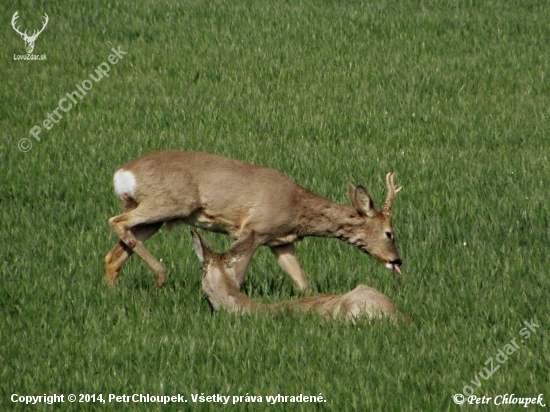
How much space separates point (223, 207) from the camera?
743 centimetres

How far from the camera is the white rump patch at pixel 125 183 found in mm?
7387

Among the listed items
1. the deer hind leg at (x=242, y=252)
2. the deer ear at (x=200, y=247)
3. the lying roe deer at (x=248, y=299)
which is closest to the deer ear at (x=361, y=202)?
the deer hind leg at (x=242, y=252)

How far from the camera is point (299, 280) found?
735 cm

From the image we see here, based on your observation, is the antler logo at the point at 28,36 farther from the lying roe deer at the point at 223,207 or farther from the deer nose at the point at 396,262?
the deer nose at the point at 396,262

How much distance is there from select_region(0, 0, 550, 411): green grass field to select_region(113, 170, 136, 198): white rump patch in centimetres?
70

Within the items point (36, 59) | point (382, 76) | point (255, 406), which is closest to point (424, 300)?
point (255, 406)

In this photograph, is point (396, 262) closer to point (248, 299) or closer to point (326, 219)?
point (326, 219)

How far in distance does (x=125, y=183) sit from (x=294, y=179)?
9.42ft

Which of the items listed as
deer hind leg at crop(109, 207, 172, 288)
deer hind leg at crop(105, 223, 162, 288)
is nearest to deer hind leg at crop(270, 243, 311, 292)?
deer hind leg at crop(109, 207, 172, 288)

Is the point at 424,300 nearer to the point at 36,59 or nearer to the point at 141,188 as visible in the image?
the point at 141,188

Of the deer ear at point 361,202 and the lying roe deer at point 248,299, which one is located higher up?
the deer ear at point 361,202

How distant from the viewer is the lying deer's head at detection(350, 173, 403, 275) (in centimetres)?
766

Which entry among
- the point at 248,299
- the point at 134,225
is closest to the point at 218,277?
the point at 248,299

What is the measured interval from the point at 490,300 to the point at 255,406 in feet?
7.58
